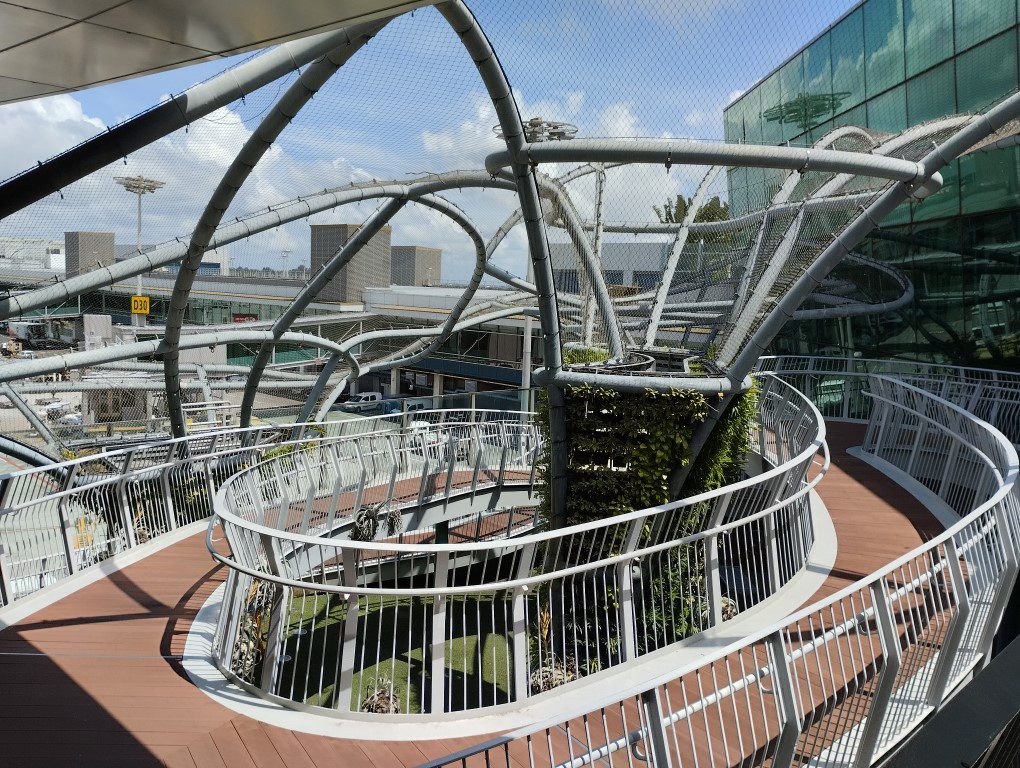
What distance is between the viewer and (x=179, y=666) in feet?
20.8

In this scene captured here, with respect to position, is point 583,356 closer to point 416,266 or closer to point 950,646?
point 950,646

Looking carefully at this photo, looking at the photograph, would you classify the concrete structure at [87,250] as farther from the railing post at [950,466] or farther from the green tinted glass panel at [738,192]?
the railing post at [950,466]

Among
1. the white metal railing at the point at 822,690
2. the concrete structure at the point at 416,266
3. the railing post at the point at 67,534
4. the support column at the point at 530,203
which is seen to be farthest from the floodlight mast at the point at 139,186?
the concrete structure at the point at 416,266

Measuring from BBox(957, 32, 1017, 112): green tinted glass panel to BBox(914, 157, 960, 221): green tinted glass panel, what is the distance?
1444 mm

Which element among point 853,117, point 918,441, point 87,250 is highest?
point 853,117

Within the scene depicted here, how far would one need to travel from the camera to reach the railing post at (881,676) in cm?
427

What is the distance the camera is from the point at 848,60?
2223 centimetres

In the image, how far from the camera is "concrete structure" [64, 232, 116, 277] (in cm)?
1444

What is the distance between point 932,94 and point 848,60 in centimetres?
402

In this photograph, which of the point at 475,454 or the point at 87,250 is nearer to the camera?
the point at 475,454

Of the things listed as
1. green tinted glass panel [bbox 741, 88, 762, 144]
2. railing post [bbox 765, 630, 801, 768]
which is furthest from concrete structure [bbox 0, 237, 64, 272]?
green tinted glass panel [bbox 741, 88, 762, 144]

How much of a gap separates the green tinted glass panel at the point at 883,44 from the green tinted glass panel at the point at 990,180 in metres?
3.62

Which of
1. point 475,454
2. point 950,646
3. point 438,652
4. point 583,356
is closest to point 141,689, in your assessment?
point 438,652

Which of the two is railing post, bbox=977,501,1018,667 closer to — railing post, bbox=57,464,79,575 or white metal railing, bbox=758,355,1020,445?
white metal railing, bbox=758,355,1020,445
